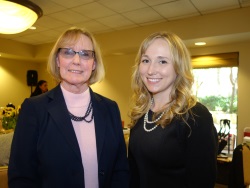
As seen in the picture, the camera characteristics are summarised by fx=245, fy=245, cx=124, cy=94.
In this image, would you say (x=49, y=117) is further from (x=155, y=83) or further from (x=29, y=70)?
(x=29, y=70)

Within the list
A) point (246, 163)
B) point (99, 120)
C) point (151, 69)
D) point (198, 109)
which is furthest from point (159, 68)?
point (246, 163)

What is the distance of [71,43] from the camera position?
53.9 inches

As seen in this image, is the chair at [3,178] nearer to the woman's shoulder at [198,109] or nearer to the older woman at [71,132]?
the older woman at [71,132]

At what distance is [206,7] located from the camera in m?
3.84

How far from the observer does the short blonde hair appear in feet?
4.54

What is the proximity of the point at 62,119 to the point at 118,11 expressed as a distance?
10.3 feet

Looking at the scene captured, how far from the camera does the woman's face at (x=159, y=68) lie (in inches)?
53.7

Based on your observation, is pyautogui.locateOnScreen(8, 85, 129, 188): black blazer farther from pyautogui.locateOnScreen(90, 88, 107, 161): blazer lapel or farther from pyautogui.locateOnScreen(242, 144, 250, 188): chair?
pyautogui.locateOnScreen(242, 144, 250, 188): chair

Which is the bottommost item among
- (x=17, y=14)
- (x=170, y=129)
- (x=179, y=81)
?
(x=170, y=129)

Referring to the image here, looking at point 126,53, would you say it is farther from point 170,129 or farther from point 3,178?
point 170,129

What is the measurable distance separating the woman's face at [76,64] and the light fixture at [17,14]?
2.26m

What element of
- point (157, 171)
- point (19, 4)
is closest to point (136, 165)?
point (157, 171)

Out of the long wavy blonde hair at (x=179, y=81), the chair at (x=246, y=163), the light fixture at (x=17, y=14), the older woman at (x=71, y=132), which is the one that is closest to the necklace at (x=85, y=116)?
the older woman at (x=71, y=132)

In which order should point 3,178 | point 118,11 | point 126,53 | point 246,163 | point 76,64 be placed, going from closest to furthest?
point 76,64, point 3,178, point 246,163, point 118,11, point 126,53
